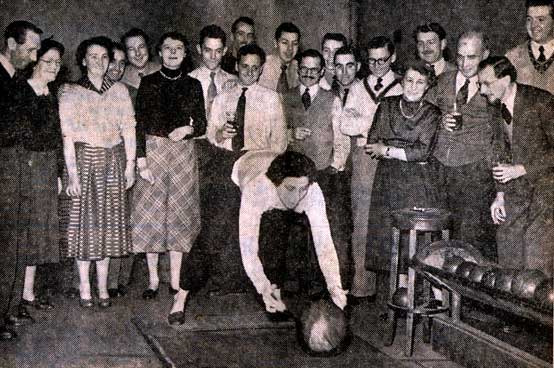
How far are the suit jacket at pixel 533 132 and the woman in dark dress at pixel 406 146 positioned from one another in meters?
0.39

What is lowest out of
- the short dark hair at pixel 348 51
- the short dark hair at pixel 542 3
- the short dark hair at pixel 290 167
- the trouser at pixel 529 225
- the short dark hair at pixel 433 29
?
the trouser at pixel 529 225

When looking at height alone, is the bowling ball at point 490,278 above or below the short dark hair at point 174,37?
below

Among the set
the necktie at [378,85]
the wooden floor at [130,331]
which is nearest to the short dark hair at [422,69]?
the necktie at [378,85]

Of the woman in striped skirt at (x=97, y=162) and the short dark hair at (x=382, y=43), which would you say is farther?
the short dark hair at (x=382, y=43)

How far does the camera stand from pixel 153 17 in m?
3.78

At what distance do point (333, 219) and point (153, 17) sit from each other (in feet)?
4.04

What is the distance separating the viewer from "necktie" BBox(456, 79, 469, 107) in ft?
11.2

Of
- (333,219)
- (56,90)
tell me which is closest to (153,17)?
(56,90)

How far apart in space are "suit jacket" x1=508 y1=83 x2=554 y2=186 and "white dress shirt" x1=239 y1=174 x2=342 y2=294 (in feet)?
2.94

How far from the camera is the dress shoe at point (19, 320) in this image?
3.24 m

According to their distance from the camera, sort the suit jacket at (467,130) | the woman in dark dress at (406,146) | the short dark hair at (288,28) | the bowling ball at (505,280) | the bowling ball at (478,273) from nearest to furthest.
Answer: the bowling ball at (505,280)
the bowling ball at (478,273)
the suit jacket at (467,130)
the woman in dark dress at (406,146)
the short dark hair at (288,28)

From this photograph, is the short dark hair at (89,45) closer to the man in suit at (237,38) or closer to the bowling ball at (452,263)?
the man in suit at (237,38)

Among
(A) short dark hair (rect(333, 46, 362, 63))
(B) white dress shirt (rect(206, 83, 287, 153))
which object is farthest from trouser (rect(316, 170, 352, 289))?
(A) short dark hair (rect(333, 46, 362, 63))

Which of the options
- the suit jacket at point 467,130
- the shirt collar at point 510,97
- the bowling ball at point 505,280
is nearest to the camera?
the bowling ball at point 505,280
